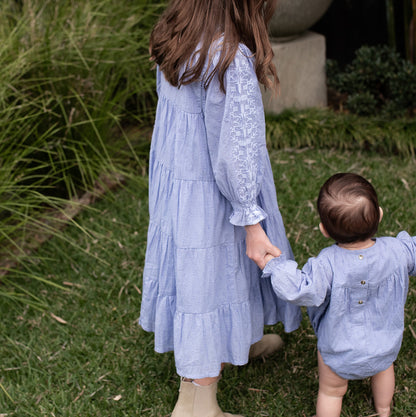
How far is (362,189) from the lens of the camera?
5.77 feet

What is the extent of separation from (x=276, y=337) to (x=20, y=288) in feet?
4.29

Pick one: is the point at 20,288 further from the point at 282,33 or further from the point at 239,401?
the point at 282,33

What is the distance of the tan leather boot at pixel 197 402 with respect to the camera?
212 cm

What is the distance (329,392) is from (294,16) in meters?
2.86

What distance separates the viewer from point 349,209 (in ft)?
5.72

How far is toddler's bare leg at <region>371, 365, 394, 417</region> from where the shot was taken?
2029 millimetres

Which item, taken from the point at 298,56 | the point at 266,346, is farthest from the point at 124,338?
the point at 298,56

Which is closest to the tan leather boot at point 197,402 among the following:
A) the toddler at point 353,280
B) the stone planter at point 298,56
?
the toddler at point 353,280

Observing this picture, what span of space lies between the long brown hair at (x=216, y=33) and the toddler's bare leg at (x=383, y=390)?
105 centimetres

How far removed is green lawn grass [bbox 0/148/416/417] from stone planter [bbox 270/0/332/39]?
107cm

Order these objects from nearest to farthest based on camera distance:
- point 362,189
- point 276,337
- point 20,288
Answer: point 362,189, point 276,337, point 20,288

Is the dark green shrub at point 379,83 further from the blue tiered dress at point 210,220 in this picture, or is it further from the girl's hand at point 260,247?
the girl's hand at point 260,247

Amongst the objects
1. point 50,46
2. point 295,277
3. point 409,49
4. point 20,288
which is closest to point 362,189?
point 295,277

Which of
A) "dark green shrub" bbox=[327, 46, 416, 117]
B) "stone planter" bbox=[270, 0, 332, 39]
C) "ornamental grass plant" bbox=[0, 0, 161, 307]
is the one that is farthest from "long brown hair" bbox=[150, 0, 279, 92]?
"dark green shrub" bbox=[327, 46, 416, 117]
